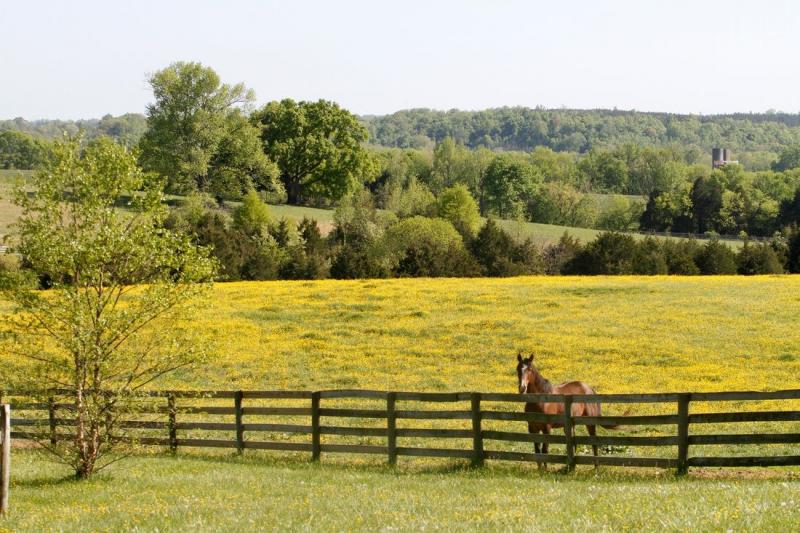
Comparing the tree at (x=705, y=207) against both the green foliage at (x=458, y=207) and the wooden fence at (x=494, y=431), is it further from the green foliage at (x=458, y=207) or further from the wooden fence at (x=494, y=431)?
the wooden fence at (x=494, y=431)

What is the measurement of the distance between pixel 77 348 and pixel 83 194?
10.3ft

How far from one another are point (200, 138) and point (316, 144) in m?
18.3

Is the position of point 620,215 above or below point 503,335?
above

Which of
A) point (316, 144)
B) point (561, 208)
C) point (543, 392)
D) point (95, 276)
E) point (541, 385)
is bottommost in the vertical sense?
point (543, 392)

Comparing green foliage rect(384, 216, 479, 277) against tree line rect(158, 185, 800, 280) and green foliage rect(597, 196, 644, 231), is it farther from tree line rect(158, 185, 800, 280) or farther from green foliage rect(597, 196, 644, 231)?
green foliage rect(597, 196, 644, 231)

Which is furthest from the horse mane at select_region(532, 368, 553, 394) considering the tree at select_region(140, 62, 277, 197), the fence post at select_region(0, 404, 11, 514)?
the tree at select_region(140, 62, 277, 197)

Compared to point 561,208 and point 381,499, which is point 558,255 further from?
point 561,208

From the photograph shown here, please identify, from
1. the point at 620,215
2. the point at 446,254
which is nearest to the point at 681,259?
the point at 446,254

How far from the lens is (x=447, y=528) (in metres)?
11.9

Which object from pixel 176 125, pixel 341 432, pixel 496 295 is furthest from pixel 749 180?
pixel 341 432

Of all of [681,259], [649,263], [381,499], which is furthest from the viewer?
[681,259]

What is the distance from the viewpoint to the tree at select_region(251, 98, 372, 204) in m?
119

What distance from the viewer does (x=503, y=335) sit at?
41.5m

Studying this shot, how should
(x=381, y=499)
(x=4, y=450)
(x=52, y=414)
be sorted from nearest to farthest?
1. (x=4, y=450)
2. (x=381, y=499)
3. (x=52, y=414)
